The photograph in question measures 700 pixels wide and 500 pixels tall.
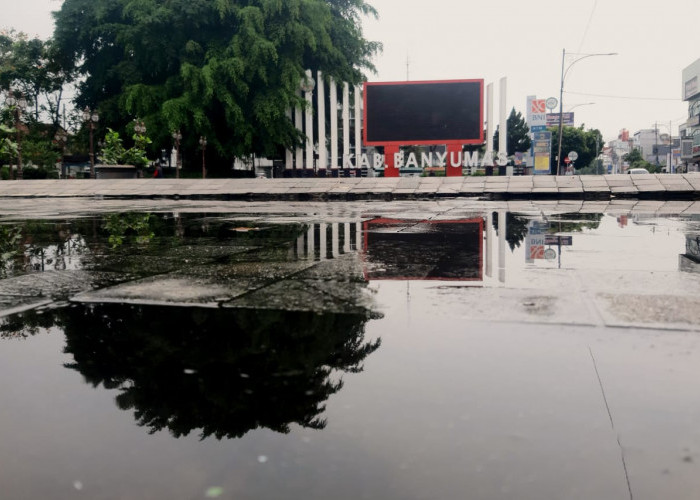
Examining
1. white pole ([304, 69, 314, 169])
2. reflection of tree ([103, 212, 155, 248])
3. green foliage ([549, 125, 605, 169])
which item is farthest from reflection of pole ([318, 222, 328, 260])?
green foliage ([549, 125, 605, 169])

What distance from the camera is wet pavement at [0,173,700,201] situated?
13921 millimetres

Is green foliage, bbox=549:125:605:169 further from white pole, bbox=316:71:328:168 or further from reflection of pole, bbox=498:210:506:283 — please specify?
reflection of pole, bbox=498:210:506:283

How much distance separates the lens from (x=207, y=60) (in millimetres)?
30672

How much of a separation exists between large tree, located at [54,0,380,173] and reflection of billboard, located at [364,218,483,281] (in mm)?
24391

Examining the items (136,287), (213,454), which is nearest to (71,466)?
(213,454)

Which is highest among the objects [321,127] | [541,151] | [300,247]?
[541,151]

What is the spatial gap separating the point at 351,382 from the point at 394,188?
547 inches

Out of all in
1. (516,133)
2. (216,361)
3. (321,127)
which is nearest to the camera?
(216,361)

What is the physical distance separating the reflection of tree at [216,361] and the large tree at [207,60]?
28066 millimetres

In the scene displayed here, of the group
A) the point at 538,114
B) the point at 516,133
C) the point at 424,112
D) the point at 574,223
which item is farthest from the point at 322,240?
the point at 516,133

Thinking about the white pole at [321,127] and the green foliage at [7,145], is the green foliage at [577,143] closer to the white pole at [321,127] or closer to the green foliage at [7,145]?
the white pole at [321,127]

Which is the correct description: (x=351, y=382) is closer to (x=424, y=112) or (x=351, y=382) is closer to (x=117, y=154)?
(x=117, y=154)

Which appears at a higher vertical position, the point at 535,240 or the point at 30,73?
the point at 30,73

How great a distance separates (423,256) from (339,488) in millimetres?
3283
